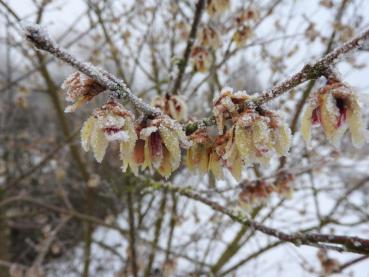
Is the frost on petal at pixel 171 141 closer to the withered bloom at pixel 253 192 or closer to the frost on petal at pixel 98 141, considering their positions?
the frost on petal at pixel 98 141

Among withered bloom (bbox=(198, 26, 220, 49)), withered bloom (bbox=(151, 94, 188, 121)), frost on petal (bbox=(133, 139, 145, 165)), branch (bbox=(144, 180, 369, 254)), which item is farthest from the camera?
withered bloom (bbox=(198, 26, 220, 49))

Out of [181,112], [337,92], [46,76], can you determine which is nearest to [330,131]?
[337,92]

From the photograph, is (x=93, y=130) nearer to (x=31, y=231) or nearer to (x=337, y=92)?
(x=337, y=92)

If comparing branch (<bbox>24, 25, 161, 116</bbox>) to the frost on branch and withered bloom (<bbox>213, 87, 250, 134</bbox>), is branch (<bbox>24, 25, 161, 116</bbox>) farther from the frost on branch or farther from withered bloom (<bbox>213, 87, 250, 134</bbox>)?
the frost on branch

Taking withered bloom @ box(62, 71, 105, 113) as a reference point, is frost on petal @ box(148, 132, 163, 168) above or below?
below

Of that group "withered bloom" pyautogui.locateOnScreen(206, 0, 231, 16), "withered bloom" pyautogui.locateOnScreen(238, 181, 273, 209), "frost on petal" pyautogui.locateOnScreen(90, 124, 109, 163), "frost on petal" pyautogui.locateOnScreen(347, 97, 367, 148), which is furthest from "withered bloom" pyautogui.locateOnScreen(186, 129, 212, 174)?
"withered bloom" pyautogui.locateOnScreen(206, 0, 231, 16)

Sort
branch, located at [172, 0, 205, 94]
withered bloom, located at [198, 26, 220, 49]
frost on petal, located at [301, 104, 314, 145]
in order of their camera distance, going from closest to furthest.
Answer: frost on petal, located at [301, 104, 314, 145] < branch, located at [172, 0, 205, 94] < withered bloom, located at [198, 26, 220, 49]

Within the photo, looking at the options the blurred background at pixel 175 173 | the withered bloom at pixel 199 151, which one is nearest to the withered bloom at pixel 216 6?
the blurred background at pixel 175 173
